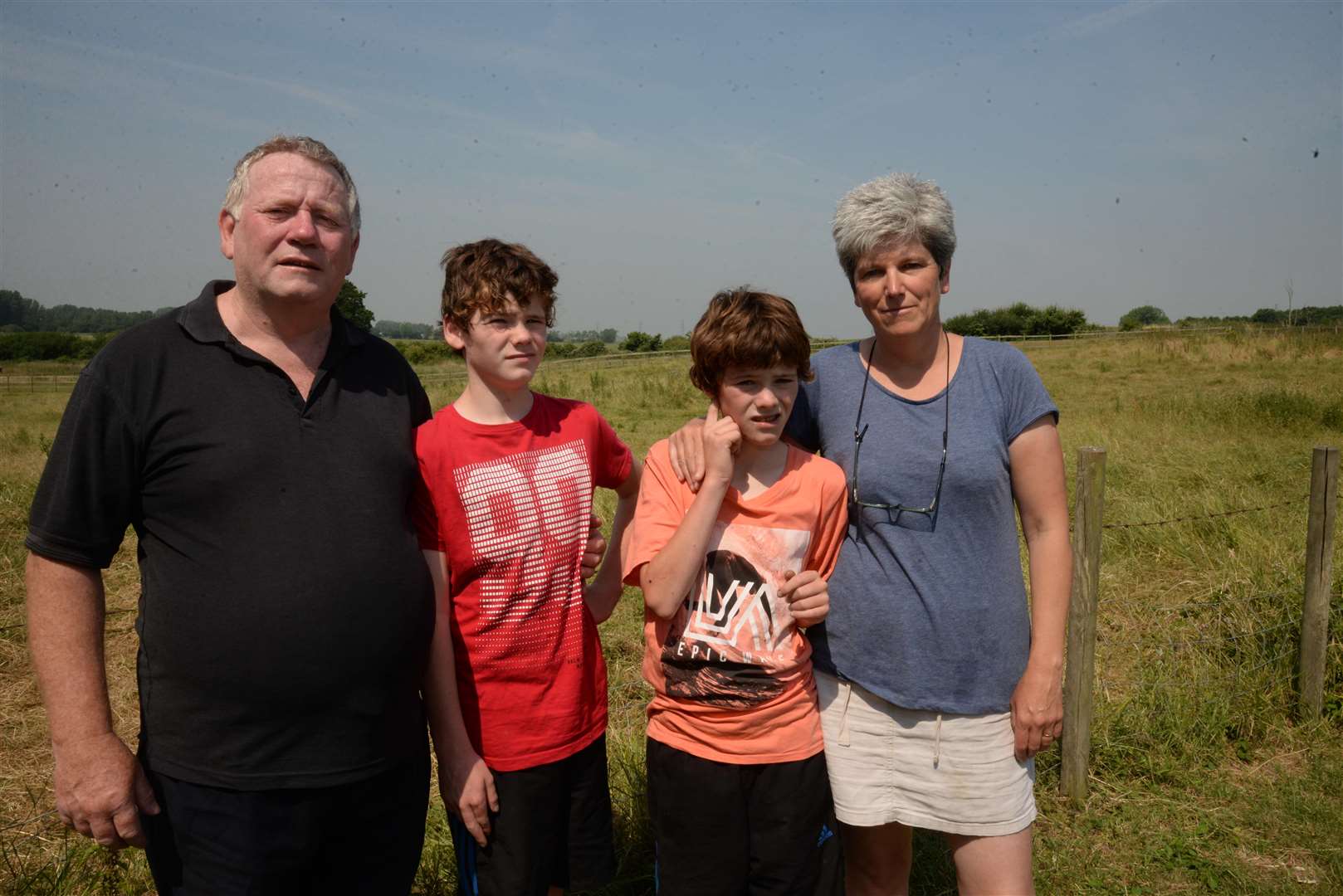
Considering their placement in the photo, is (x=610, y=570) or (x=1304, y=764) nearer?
(x=610, y=570)

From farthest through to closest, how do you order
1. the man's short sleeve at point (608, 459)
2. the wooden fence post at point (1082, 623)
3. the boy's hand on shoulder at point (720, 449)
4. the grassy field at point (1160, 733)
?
the wooden fence post at point (1082, 623), the grassy field at point (1160, 733), the man's short sleeve at point (608, 459), the boy's hand on shoulder at point (720, 449)

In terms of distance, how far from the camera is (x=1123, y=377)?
65.8 feet

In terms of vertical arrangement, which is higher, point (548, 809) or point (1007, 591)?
point (1007, 591)

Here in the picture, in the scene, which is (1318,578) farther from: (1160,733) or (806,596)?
(806,596)

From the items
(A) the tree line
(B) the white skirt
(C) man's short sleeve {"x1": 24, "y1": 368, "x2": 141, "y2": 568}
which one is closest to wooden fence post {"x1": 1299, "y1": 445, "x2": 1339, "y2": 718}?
(B) the white skirt

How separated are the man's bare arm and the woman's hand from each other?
202 cm

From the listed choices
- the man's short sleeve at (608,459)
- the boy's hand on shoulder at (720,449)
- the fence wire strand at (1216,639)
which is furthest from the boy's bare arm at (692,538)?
the fence wire strand at (1216,639)

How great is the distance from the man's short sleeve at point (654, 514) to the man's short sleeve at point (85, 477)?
1077 mm

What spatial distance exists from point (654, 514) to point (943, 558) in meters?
0.73

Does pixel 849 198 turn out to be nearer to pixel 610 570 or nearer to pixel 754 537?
pixel 754 537

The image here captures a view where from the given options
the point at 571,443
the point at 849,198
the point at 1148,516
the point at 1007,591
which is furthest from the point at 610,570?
the point at 1148,516

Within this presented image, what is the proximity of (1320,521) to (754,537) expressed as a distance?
3.70m

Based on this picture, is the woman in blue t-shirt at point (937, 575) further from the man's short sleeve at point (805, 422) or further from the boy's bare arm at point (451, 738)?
the boy's bare arm at point (451, 738)

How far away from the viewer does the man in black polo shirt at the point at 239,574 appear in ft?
5.57
